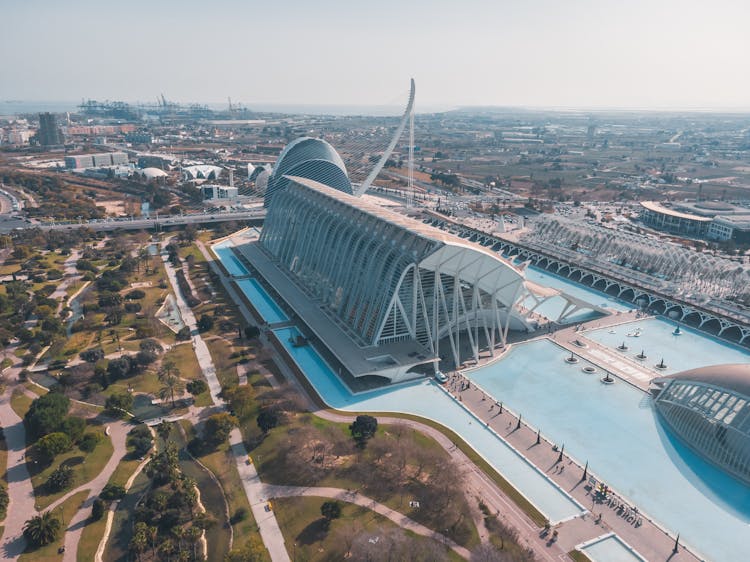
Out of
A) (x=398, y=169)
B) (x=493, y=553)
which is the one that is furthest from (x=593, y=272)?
(x=398, y=169)

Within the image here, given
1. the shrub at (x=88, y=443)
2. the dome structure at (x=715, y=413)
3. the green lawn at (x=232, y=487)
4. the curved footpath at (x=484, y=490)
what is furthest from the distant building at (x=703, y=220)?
the shrub at (x=88, y=443)

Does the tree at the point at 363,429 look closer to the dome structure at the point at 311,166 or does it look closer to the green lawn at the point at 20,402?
the green lawn at the point at 20,402

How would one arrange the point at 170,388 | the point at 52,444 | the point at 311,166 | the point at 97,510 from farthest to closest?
the point at 311,166
the point at 170,388
the point at 52,444
the point at 97,510

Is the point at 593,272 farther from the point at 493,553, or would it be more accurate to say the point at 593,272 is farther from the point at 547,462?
the point at 493,553

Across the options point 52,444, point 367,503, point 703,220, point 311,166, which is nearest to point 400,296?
point 367,503

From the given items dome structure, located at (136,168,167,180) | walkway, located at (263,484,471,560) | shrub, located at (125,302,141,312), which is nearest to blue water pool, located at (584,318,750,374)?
walkway, located at (263,484,471,560)

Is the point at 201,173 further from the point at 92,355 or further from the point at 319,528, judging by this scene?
the point at 319,528
